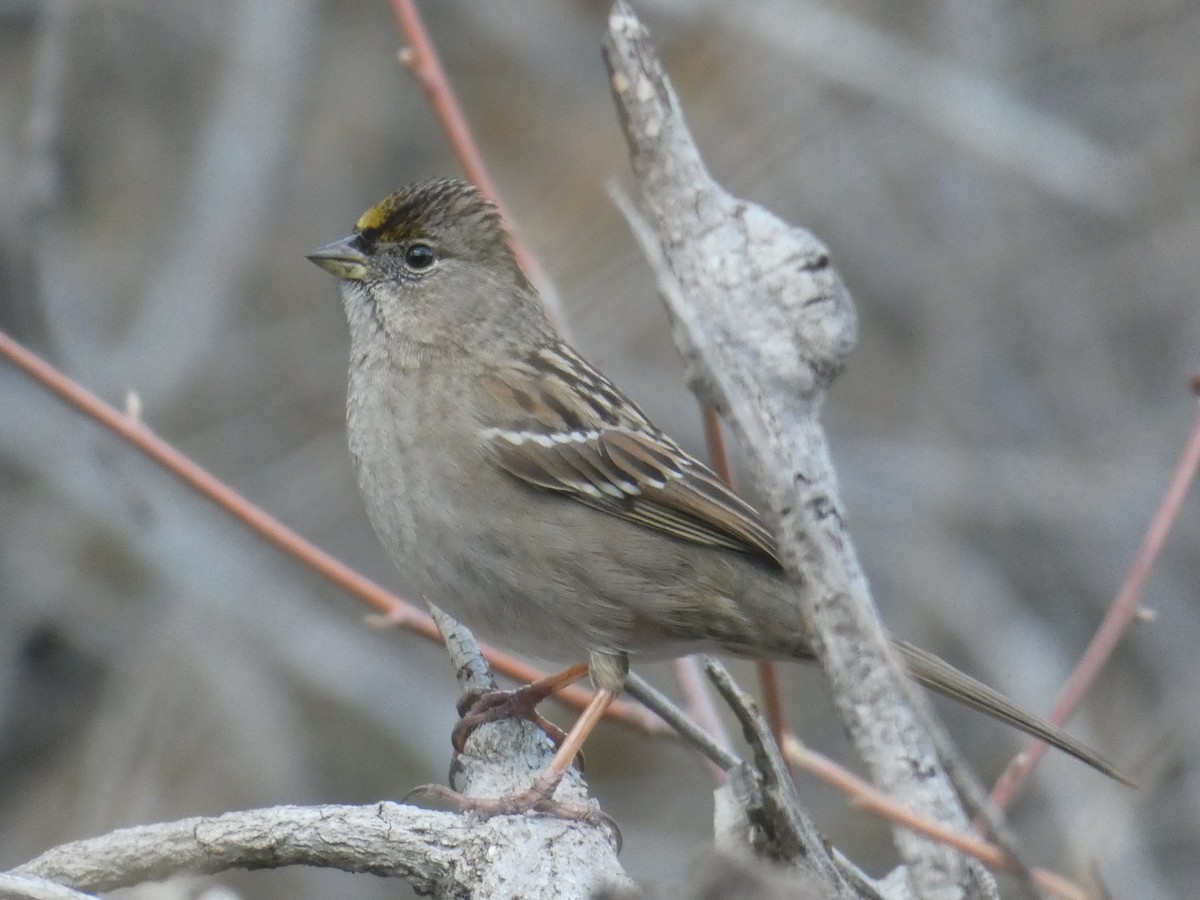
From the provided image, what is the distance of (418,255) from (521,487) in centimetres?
71

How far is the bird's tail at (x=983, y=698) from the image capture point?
304 centimetres

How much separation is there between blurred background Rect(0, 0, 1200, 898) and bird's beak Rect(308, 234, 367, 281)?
43.5 inches

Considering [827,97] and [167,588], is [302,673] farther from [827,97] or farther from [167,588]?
[827,97]

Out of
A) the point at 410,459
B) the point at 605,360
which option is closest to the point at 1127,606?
the point at 410,459

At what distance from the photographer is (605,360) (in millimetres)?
5832

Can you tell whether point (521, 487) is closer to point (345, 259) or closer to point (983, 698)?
point (345, 259)

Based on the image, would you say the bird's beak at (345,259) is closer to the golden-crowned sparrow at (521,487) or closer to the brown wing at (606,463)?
the golden-crowned sparrow at (521,487)

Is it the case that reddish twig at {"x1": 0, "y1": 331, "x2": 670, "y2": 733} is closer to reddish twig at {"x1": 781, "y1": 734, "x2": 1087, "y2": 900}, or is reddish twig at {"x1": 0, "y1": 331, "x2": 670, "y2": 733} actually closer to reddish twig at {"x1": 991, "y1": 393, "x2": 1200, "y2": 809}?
reddish twig at {"x1": 991, "y1": 393, "x2": 1200, "y2": 809}

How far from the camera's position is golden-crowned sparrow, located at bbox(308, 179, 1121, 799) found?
352cm

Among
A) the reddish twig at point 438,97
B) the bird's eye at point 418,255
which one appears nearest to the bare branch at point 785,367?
the reddish twig at point 438,97

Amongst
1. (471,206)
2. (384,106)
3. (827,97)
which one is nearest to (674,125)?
(471,206)

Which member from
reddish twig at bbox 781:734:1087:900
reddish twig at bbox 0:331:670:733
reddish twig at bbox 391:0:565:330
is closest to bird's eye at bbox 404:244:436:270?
reddish twig at bbox 391:0:565:330

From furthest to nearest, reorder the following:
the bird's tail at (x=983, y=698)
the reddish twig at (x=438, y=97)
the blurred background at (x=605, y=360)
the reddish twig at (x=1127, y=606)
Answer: the blurred background at (x=605, y=360) → the reddish twig at (x=438, y=97) → the bird's tail at (x=983, y=698) → the reddish twig at (x=1127, y=606)

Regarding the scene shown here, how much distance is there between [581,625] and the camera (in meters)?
3.59
